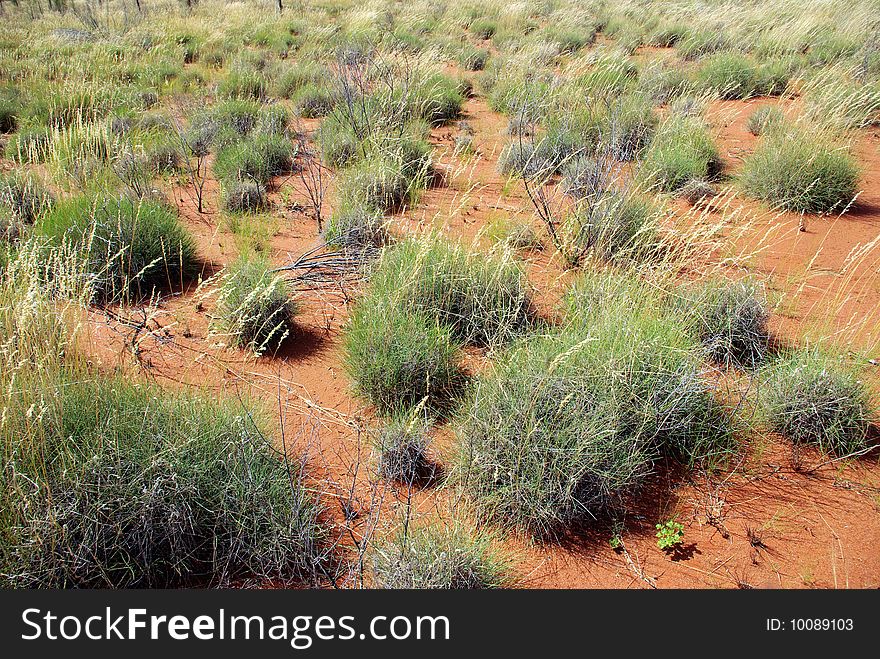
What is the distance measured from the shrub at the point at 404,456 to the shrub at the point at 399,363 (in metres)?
0.31

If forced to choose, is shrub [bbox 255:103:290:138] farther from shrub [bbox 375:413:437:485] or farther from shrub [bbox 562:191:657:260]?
shrub [bbox 375:413:437:485]

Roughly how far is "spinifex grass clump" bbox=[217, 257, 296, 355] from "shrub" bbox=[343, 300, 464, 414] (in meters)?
0.65

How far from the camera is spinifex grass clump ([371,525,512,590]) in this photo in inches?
98.4

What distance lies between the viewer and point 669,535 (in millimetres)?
2965

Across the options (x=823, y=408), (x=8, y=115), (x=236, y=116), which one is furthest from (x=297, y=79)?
(x=823, y=408)

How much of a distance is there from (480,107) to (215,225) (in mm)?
6021

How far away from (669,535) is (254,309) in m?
3.15

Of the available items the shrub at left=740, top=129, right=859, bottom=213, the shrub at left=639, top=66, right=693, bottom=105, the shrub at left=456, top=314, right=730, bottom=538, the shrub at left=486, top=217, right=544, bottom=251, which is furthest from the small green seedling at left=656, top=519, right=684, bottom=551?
the shrub at left=639, top=66, right=693, bottom=105

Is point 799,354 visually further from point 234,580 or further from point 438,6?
point 438,6

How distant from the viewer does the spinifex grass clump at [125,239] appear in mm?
4965

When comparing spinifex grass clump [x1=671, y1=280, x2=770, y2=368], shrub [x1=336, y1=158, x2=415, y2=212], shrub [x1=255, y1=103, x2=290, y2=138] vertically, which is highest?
shrub [x1=255, y1=103, x2=290, y2=138]

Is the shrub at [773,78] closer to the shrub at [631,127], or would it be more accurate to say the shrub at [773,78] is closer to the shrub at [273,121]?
the shrub at [631,127]

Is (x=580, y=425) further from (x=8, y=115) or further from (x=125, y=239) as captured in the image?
(x=8, y=115)

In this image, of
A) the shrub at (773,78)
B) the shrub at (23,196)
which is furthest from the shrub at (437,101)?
the shrub at (773,78)
